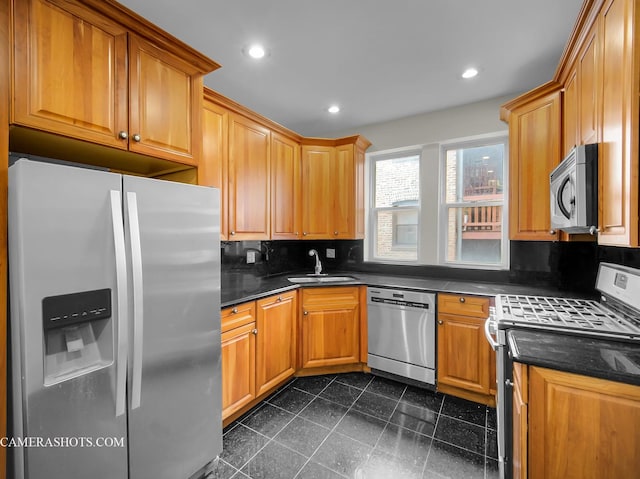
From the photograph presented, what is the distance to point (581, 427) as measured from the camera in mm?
1072

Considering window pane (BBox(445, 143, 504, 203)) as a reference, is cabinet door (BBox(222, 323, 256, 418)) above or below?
below

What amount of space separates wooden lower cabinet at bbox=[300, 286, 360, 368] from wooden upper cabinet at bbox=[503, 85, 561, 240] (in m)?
1.47

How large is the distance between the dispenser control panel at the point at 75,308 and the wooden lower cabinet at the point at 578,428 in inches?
69.0

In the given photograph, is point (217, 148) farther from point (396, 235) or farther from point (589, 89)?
point (589, 89)

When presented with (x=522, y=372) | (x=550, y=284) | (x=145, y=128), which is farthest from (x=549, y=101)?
(x=145, y=128)

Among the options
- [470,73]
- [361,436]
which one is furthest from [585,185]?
[361,436]

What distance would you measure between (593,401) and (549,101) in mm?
1930

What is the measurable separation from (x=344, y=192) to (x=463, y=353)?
1.88 metres

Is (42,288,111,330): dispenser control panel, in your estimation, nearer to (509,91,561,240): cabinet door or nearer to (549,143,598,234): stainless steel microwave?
(549,143,598,234): stainless steel microwave

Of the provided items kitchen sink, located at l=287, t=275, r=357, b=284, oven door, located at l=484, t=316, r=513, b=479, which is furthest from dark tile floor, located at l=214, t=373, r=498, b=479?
kitchen sink, located at l=287, t=275, r=357, b=284

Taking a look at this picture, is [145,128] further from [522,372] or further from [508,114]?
[508,114]

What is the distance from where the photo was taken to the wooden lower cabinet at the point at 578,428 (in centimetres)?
101

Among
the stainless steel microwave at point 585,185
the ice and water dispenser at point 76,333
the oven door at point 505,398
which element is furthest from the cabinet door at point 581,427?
the ice and water dispenser at point 76,333

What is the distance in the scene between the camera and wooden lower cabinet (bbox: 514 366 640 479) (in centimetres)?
101
